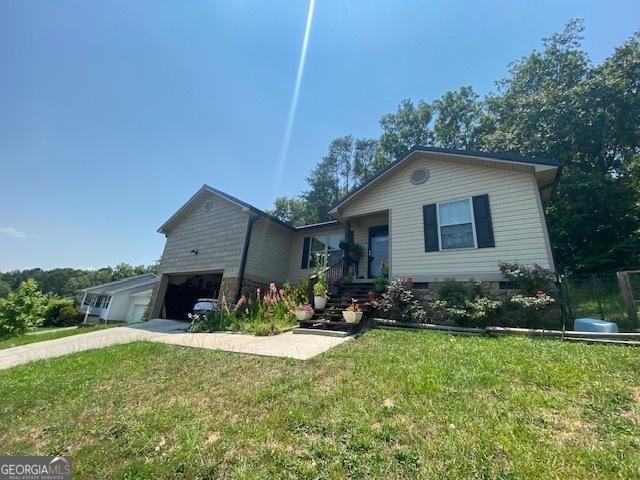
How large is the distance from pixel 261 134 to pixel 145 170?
614 cm

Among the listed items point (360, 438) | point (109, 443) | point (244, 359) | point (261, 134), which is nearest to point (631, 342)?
point (360, 438)

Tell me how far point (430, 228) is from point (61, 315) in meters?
32.2

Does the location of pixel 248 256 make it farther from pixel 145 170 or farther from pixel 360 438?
pixel 360 438

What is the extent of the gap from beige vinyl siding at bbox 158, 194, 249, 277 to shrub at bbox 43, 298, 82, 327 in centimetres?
1793

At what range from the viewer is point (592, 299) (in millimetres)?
7262

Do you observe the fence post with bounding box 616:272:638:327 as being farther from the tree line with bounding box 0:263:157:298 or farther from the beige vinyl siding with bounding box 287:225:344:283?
the tree line with bounding box 0:263:157:298

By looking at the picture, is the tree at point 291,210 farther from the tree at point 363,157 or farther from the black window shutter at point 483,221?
the black window shutter at point 483,221

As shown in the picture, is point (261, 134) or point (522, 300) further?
point (261, 134)

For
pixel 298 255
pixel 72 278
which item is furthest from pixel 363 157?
pixel 72 278

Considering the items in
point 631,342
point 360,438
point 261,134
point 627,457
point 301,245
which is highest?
point 261,134

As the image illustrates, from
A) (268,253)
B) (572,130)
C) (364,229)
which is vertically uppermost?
(572,130)

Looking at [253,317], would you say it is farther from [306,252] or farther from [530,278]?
[530,278]

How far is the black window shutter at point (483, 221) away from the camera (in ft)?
26.6

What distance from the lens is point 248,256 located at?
12.4m
